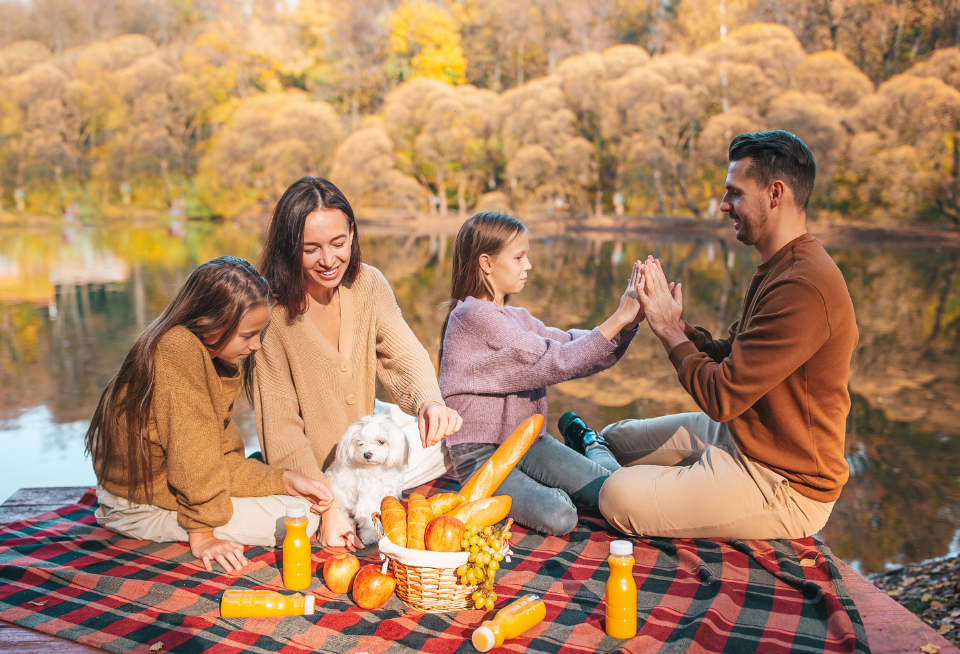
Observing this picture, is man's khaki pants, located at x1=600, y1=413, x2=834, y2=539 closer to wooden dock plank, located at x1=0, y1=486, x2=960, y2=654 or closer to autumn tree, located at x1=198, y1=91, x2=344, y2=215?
wooden dock plank, located at x1=0, y1=486, x2=960, y2=654

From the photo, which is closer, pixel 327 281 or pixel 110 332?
pixel 327 281

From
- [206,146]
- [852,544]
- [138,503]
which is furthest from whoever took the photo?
[206,146]

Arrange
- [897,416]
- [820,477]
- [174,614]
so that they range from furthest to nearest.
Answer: [897,416] → [820,477] → [174,614]

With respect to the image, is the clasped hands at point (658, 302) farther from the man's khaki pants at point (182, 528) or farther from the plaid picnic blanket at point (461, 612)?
the man's khaki pants at point (182, 528)

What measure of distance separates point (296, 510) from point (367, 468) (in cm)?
42

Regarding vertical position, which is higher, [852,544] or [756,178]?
[756,178]

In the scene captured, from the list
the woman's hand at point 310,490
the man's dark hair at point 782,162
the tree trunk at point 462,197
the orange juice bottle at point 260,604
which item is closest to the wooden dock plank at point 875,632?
the orange juice bottle at point 260,604

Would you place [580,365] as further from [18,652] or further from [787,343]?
[18,652]

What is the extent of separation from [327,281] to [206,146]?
3478 cm

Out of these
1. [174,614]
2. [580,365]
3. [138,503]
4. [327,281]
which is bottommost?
[174,614]

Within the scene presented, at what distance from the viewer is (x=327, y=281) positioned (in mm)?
2789

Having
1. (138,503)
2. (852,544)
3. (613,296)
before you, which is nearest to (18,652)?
(138,503)

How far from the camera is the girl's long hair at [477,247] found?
305cm

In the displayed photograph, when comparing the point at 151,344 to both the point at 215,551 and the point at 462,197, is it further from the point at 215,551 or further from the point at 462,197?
the point at 462,197
